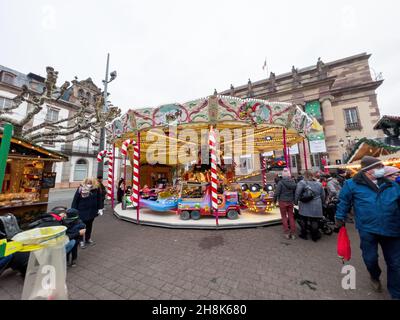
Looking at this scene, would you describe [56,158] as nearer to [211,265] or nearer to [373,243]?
Answer: [211,265]

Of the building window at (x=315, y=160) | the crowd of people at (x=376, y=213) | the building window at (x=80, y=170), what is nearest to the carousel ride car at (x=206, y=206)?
the crowd of people at (x=376, y=213)

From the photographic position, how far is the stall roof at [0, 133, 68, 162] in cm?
539

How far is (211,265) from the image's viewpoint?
3.32 meters

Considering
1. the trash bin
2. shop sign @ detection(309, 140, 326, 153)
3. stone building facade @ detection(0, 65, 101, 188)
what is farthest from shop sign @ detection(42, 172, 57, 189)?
shop sign @ detection(309, 140, 326, 153)

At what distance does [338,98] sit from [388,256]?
24358mm

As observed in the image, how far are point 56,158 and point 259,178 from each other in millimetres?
17263

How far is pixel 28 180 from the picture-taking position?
654 centimetres

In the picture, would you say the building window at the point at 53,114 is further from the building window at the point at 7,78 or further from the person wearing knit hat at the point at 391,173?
the person wearing knit hat at the point at 391,173

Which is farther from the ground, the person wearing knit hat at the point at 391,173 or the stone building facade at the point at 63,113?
the stone building facade at the point at 63,113

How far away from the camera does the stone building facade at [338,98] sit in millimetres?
18266

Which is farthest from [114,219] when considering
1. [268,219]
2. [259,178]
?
[259,178]

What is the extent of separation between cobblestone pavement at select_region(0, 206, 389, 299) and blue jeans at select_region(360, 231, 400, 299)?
25 centimetres

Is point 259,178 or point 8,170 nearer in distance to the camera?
point 8,170

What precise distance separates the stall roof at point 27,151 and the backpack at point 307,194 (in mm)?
8858
